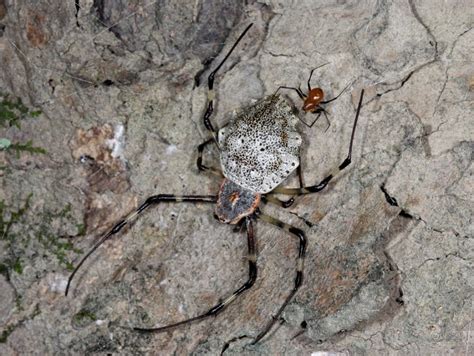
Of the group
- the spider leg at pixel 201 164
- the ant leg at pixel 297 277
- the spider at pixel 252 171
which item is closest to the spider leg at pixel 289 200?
the spider at pixel 252 171

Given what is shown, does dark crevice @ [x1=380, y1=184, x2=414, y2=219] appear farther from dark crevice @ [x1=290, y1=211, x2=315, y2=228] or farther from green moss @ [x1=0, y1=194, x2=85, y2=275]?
green moss @ [x1=0, y1=194, x2=85, y2=275]

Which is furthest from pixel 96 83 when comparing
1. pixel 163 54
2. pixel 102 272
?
pixel 102 272

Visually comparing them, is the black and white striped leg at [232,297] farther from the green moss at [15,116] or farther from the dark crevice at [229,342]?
the green moss at [15,116]

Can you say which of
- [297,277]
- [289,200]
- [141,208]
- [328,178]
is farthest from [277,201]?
[141,208]

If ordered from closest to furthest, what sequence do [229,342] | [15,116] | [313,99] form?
[313,99] → [229,342] → [15,116]

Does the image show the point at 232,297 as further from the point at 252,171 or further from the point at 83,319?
the point at 83,319

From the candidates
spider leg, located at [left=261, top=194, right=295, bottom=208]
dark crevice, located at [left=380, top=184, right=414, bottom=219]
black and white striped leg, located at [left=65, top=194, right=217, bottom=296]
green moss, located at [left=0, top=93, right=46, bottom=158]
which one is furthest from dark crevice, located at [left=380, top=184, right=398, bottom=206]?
green moss, located at [left=0, top=93, right=46, bottom=158]
